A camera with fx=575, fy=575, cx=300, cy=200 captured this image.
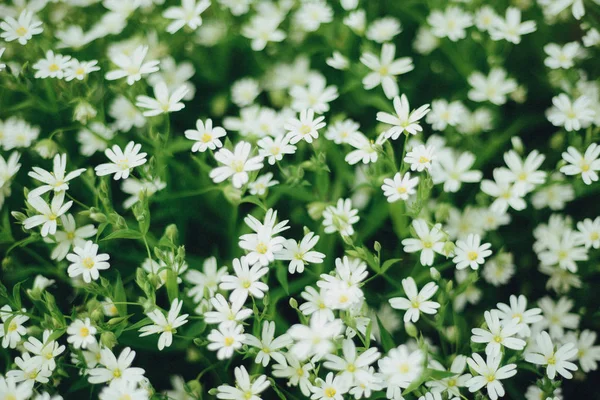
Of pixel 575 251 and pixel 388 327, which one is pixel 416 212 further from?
pixel 575 251

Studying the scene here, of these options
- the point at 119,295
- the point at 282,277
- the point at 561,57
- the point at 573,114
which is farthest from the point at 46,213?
the point at 561,57

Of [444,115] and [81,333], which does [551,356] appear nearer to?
[444,115]

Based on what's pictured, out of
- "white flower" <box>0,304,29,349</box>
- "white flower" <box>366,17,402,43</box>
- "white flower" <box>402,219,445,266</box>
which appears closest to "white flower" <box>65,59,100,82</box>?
"white flower" <box>0,304,29,349</box>

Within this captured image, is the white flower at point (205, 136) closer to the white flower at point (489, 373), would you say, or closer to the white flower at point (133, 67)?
the white flower at point (133, 67)

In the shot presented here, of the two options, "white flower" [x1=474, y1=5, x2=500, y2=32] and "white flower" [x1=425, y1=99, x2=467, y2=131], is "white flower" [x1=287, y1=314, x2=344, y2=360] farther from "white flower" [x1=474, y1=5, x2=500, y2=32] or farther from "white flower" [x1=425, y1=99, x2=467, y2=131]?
"white flower" [x1=474, y1=5, x2=500, y2=32]

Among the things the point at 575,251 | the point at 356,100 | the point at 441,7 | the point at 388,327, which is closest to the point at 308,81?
the point at 356,100

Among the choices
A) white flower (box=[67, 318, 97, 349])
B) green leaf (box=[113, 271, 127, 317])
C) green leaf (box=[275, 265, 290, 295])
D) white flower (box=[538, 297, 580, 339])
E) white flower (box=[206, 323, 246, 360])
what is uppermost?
white flower (box=[206, 323, 246, 360])
